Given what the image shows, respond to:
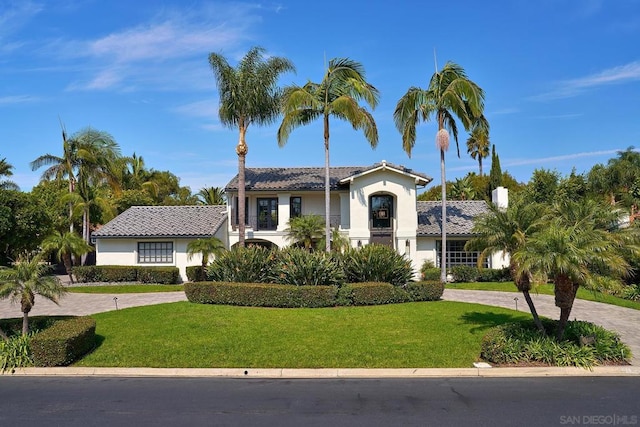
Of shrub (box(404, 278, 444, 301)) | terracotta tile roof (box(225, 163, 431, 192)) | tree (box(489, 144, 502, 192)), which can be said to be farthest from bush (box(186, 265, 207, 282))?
tree (box(489, 144, 502, 192))

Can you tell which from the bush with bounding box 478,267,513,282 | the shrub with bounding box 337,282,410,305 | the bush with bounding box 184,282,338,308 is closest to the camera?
the bush with bounding box 184,282,338,308

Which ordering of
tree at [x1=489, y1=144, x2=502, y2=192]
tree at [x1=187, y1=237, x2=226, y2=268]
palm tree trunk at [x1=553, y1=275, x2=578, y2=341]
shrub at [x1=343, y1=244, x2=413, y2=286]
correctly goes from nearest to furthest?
1. palm tree trunk at [x1=553, y1=275, x2=578, y2=341]
2. shrub at [x1=343, y1=244, x2=413, y2=286]
3. tree at [x1=187, y1=237, x2=226, y2=268]
4. tree at [x1=489, y1=144, x2=502, y2=192]

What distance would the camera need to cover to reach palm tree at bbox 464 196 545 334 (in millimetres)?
10477

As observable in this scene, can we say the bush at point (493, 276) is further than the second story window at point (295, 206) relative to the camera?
Answer: No

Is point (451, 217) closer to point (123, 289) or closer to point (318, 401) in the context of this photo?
point (123, 289)

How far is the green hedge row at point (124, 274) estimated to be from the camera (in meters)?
25.4

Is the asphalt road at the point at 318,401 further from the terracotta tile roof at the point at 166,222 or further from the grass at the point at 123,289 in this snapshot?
the terracotta tile roof at the point at 166,222

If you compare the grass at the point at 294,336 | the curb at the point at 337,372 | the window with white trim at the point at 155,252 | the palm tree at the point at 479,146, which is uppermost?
the palm tree at the point at 479,146

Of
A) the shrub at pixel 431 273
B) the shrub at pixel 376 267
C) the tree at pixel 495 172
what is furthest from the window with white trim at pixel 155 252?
the tree at pixel 495 172

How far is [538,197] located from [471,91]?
16.8 m

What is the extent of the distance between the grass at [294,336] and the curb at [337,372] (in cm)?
31

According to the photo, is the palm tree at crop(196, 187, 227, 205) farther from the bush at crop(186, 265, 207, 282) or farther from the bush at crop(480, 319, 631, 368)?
the bush at crop(480, 319, 631, 368)

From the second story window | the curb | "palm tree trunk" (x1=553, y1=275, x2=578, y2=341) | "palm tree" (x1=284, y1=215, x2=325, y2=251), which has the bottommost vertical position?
the curb

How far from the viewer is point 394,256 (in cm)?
1803
